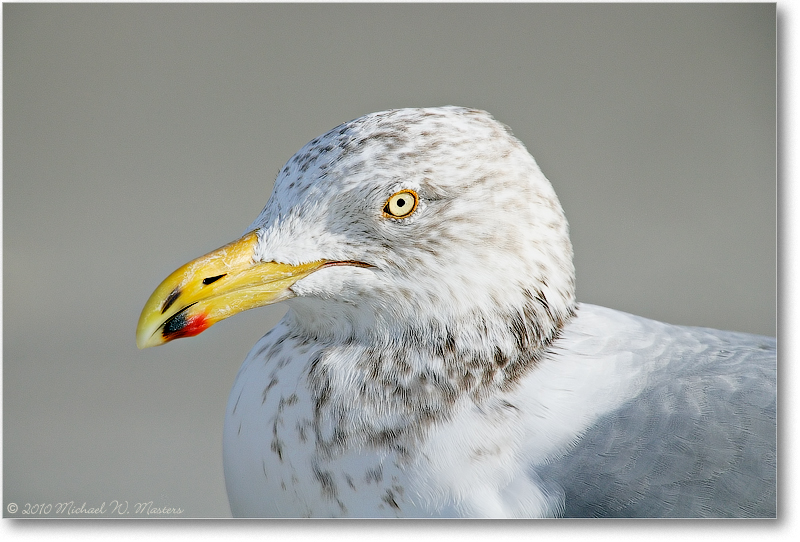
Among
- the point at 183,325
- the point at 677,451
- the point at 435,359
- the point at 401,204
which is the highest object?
the point at 401,204

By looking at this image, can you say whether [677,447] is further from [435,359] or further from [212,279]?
[212,279]

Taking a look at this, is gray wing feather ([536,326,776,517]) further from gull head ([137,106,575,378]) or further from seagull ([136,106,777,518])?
gull head ([137,106,575,378])

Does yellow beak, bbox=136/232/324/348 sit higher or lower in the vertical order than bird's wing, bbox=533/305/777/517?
higher

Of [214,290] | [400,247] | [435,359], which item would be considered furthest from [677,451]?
[214,290]

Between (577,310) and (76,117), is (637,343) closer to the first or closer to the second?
(577,310)

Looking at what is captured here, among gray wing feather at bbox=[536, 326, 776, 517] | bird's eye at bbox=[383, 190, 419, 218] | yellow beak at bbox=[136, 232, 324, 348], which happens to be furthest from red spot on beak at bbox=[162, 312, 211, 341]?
gray wing feather at bbox=[536, 326, 776, 517]

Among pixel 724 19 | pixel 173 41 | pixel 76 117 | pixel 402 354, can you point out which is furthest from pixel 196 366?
pixel 724 19
